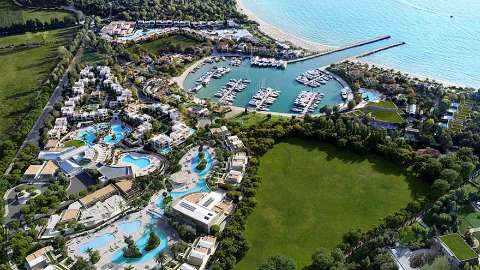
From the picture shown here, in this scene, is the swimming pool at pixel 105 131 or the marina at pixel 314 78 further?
the marina at pixel 314 78

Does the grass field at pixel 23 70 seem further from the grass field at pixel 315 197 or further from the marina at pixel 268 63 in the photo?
the grass field at pixel 315 197

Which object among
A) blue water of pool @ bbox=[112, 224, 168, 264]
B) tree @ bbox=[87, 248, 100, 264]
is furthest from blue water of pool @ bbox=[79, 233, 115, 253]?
blue water of pool @ bbox=[112, 224, 168, 264]

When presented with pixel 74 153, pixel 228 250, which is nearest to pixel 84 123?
pixel 74 153

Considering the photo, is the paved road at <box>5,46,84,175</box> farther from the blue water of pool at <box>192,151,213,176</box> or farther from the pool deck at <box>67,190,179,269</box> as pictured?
the blue water of pool at <box>192,151,213,176</box>

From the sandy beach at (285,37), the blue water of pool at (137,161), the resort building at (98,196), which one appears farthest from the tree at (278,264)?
the sandy beach at (285,37)

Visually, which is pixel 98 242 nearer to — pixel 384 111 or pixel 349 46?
pixel 384 111
